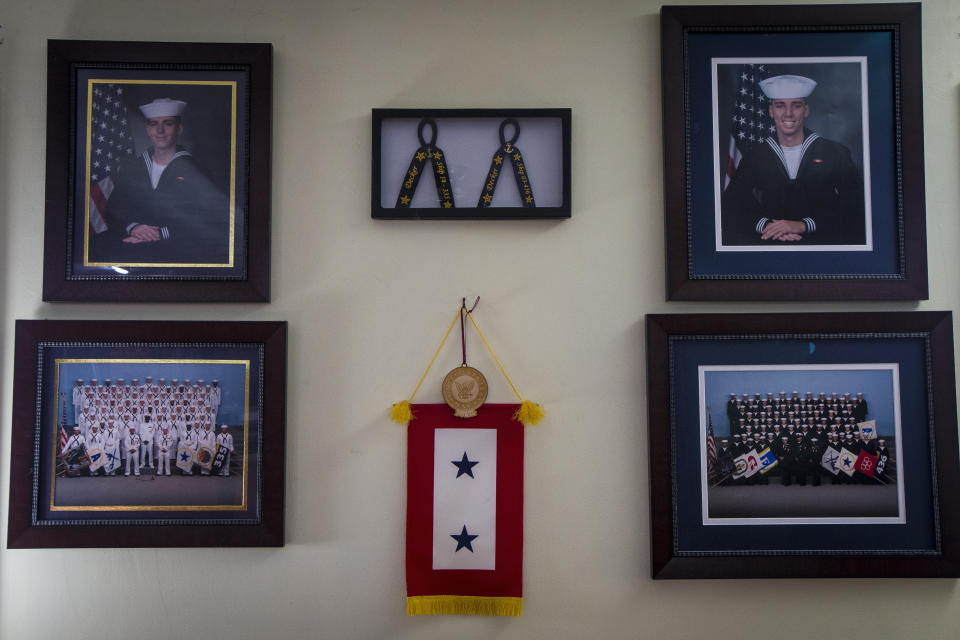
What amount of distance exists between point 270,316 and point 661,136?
1.10 meters

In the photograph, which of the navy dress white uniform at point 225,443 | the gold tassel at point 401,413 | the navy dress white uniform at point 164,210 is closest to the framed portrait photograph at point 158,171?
the navy dress white uniform at point 164,210

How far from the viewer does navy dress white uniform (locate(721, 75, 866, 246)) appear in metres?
1.52

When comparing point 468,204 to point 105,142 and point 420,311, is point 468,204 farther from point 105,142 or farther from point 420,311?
point 105,142

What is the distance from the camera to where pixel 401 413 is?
149cm

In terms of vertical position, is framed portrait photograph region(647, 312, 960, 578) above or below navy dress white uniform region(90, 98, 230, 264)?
below

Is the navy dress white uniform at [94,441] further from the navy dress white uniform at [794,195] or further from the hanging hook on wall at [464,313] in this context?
the navy dress white uniform at [794,195]

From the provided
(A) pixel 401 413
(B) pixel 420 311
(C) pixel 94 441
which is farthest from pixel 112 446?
(B) pixel 420 311

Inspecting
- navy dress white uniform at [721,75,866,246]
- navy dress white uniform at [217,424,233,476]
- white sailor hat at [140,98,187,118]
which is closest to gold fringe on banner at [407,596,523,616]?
navy dress white uniform at [217,424,233,476]

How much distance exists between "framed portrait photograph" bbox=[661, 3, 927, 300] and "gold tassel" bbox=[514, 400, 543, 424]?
45 centimetres

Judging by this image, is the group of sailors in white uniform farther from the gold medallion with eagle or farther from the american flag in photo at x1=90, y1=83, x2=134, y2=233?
the gold medallion with eagle

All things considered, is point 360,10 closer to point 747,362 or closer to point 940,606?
point 747,362

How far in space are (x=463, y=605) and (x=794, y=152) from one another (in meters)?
1.40

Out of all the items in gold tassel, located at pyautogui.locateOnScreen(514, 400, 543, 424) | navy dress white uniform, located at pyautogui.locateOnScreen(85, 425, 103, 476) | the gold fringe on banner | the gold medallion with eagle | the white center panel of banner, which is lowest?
the gold fringe on banner

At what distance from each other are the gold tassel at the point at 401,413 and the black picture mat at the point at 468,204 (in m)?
0.47
